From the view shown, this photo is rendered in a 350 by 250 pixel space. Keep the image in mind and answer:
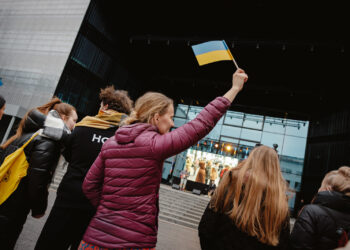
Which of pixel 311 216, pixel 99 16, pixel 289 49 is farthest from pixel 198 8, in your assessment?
pixel 311 216

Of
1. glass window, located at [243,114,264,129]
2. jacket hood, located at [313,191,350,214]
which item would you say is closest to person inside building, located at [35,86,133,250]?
jacket hood, located at [313,191,350,214]

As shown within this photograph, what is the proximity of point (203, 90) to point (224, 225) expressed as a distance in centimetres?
1576

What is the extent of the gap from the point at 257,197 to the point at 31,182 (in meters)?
1.79

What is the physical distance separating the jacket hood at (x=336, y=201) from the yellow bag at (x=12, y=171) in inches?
108

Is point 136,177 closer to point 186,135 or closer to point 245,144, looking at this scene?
point 186,135

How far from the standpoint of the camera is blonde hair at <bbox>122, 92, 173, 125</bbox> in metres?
1.24

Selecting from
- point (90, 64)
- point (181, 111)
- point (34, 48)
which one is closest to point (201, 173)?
point (181, 111)

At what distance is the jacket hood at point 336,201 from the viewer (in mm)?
2023

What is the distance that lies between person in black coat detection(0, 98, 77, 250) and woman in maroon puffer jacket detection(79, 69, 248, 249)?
93 cm

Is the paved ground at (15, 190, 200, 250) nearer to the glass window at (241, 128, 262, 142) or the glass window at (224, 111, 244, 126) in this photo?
the glass window at (241, 128, 262, 142)

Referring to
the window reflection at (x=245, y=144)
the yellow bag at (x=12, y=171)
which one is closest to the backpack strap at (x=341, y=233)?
the yellow bag at (x=12, y=171)

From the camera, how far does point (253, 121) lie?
54.0 ft

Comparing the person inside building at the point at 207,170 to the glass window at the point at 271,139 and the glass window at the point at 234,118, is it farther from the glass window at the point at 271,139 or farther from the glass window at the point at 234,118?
the glass window at the point at 271,139

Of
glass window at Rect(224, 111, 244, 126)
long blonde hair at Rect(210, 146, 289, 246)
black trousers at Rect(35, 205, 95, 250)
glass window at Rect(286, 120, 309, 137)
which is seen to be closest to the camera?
long blonde hair at Rect(210, 146, 289, 246)
